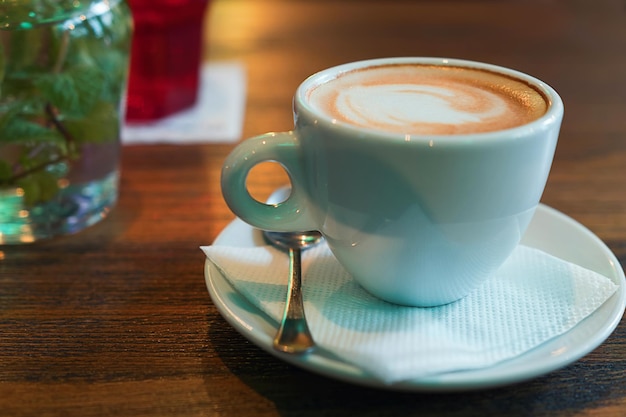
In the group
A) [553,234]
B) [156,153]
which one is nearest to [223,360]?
[553,234]

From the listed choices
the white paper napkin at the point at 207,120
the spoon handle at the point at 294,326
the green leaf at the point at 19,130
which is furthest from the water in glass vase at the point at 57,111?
the spoon handle at the point at 294,326

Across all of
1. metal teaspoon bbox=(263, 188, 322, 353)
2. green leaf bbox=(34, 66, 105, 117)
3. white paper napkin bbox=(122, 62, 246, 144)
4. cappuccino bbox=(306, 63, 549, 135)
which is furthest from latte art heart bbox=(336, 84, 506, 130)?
white paper napkin bbox=(122, 62, 246, 144)

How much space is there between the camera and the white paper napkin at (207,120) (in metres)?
0.87

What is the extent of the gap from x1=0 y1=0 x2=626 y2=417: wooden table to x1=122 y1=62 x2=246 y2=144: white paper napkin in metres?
0.02

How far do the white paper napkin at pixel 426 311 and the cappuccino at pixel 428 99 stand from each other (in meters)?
0.12

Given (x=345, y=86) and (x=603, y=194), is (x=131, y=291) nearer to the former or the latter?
(x=345, y=86)

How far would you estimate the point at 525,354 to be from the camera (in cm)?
41

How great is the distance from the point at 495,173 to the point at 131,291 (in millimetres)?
302

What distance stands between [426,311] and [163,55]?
608 millimetres

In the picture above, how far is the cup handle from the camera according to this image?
0.46 meters

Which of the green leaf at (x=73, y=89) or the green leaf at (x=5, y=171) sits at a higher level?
the green leaf at (x=73, y=89)

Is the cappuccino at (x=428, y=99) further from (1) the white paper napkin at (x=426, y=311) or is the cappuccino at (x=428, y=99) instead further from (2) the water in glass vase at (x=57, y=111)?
(2) the water in glass vase at (x=57, y=111)

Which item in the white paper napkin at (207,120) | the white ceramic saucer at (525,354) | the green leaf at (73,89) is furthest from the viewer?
the white paper napkin at (207,120)

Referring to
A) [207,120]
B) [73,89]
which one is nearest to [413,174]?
[73,89]
